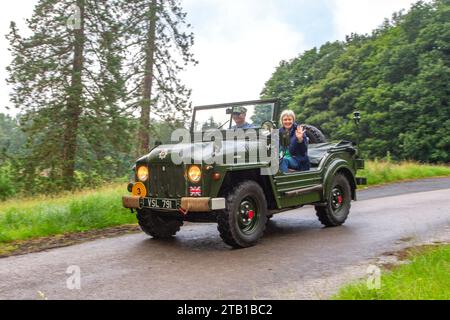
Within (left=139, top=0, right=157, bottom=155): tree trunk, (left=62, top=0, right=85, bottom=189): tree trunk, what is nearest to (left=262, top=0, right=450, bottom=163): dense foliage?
(left=139, top=0, right=157, bottom=155): tree trunk

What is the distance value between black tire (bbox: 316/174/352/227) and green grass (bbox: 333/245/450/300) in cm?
260

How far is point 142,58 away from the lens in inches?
756

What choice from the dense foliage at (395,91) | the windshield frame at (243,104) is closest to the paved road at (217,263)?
the windshield frame at (243,104)

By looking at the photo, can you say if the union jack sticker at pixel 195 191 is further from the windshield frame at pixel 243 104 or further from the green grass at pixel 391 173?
the green grass at pixel 391 173

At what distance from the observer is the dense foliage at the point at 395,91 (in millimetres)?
36188

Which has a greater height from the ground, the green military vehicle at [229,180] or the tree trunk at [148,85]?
the tree trunk at [148,85]

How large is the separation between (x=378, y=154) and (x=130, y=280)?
129ft

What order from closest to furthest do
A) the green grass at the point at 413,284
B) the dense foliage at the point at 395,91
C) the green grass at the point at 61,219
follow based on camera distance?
the green grass at the point at 413,284 < the green grass at the point at 61,219 < the dense foliage at the point at 395,91

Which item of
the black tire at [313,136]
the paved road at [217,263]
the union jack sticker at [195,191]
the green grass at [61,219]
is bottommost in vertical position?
the paved road at [217,263]

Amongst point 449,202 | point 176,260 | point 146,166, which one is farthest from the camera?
point 449,202

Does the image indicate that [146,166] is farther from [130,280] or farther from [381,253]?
[381,253]

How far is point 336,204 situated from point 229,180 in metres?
2.70

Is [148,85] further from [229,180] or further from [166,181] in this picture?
[229,180]
